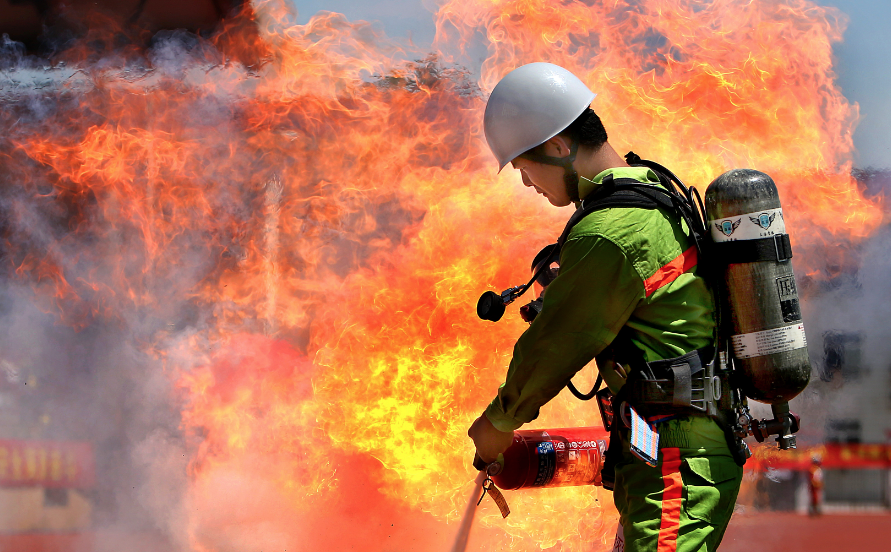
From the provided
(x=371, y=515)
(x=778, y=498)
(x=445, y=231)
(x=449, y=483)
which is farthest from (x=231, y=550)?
(x=778, y=498)

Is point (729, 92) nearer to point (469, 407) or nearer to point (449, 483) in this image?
point (469, 407)

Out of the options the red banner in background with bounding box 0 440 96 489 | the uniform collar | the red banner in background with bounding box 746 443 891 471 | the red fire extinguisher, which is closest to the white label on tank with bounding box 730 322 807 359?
the uniform collar

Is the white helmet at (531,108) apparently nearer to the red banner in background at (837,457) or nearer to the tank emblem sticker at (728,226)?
the tank emblem sticker at (728,226)

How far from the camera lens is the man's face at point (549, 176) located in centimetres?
203

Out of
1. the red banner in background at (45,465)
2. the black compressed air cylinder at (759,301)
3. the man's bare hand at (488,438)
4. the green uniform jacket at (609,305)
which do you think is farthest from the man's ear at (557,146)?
the red banner in background at (45,465)

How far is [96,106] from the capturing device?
7.46 m

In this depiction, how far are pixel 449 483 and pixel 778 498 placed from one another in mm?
4311

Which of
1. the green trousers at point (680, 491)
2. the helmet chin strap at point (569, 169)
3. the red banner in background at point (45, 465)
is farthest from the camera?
the red banner in background at point (45, 465)

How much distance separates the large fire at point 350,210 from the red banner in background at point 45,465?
127 cm

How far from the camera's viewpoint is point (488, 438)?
1935mm

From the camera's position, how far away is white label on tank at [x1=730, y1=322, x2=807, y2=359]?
185 centimetres

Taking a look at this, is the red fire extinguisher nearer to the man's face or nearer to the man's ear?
the man's face

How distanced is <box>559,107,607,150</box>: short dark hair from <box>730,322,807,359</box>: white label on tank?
698mm

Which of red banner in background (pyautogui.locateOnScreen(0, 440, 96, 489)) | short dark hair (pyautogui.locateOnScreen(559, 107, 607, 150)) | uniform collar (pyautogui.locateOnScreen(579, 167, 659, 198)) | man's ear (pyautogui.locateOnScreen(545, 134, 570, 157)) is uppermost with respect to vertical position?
short dark hair (pyautogui.locateOnScreen(559, 107, 607, 150))
